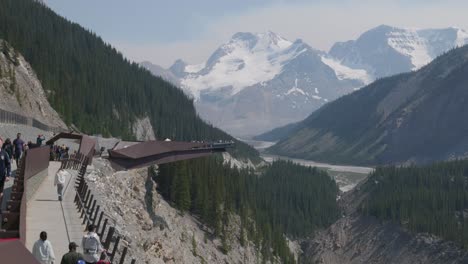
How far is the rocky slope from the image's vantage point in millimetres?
141500

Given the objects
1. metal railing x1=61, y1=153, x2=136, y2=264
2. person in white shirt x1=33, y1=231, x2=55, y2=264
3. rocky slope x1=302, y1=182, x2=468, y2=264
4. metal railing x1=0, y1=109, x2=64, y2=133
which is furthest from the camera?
rocky slope x1=302, y1=182, x2=468, y2=264

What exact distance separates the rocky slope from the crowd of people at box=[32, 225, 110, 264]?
128119 mm

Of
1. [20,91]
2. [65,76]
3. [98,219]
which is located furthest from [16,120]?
[65,76]

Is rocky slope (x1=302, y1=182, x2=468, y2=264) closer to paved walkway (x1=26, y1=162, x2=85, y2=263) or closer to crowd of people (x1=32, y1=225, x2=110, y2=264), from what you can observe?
paved walkway (x1=26, y1=162, x2=85, y2=263)

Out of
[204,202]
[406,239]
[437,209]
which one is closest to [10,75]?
[204,202]

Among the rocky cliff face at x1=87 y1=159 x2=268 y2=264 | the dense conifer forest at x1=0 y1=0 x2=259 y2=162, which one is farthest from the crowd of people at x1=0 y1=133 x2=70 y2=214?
the dense conifer forest at x1=0 y1=0 x2=259 y2=162

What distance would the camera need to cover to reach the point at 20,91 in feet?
339

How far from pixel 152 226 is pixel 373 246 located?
113 m

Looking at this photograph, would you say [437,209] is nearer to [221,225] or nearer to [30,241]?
[221,225]

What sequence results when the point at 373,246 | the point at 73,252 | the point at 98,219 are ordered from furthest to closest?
the point at 373,246 → the point at 98,219 → the point at 73,252

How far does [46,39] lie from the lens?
174 metres

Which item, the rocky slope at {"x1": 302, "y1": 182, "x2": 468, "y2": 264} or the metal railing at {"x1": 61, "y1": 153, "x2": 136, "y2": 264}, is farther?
the rocky slope at {"x1": 302, "y1": 182, "x2": 468, "y2": 264}

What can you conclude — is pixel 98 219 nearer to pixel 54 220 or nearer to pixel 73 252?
pixel 54 220

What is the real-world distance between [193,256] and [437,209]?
392 ft
